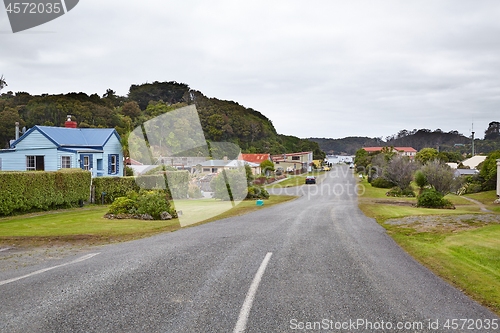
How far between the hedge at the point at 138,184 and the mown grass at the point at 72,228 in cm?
650

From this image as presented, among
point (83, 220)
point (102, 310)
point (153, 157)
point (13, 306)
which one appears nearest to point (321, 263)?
point (102, 310)

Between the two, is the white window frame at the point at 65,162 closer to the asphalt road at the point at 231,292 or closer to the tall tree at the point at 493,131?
the asphalt road at the point at 231,292

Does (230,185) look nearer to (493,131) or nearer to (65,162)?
(65,162)

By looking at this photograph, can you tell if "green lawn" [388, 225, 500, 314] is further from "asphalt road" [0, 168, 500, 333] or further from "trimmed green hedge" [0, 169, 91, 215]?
"trimmed green hedge" [0, 169, 91, 215]

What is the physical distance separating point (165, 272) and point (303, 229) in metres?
8.13

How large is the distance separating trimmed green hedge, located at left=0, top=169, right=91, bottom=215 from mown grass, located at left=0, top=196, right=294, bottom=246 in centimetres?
80

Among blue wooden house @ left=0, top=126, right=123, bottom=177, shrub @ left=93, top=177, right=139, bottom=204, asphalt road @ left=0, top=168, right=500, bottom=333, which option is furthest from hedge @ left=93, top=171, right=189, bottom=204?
asphalt road @ left=0, top=168, right=500, bottom=333

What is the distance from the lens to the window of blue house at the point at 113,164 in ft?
112

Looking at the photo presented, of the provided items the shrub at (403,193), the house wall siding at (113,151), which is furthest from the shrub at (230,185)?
the shrub at (403,193)

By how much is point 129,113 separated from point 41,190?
76.2 m

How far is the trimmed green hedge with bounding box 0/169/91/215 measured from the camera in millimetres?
19906

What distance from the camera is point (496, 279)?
28.7ft

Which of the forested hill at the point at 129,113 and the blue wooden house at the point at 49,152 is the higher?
the forested hill at the point at 129,113

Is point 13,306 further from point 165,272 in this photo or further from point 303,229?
point 303,229
